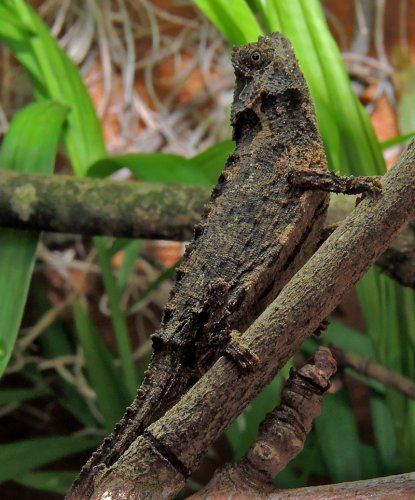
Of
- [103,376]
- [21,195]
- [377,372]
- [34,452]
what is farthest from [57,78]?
[377,372]

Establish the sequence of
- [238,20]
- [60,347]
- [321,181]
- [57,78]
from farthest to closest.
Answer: [60,347] < [57,78] < [238,20] < [321,181]

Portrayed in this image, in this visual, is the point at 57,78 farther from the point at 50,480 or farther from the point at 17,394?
the point at 50,480

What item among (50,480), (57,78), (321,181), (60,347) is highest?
(57,78)

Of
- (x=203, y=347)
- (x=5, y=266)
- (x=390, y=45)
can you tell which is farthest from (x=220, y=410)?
(x=390, y=45)

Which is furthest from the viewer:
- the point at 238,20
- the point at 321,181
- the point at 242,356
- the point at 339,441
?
the point at 339,441

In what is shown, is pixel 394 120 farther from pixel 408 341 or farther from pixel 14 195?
pixel 14 195

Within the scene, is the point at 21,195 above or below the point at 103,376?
above

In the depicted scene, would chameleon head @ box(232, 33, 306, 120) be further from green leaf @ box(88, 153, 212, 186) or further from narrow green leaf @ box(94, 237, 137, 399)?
narrow green leaf @ box(94, 237, 137, 399)

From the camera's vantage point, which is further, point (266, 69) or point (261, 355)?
point (266, 69)
